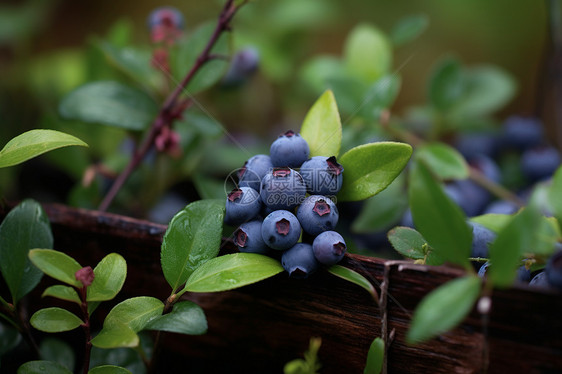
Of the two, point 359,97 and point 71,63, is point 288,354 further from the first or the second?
point 71,63

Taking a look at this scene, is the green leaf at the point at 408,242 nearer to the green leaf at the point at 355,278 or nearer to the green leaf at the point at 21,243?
the green leaf at the point at 355,278

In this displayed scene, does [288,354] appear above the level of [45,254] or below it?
below

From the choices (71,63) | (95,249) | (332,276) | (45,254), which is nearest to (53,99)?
(71,63)

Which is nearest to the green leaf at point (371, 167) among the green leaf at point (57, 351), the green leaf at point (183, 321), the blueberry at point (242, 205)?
the blueberry at point (242, 205)

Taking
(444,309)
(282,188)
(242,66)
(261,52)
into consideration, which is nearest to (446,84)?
(242,66)

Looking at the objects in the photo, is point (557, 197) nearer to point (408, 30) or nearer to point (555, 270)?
point (555, 270)

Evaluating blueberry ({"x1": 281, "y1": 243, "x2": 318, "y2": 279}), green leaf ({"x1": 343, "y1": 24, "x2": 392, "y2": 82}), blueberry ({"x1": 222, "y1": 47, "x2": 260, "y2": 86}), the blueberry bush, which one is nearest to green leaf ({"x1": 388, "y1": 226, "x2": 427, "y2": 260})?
the blueberry bush
